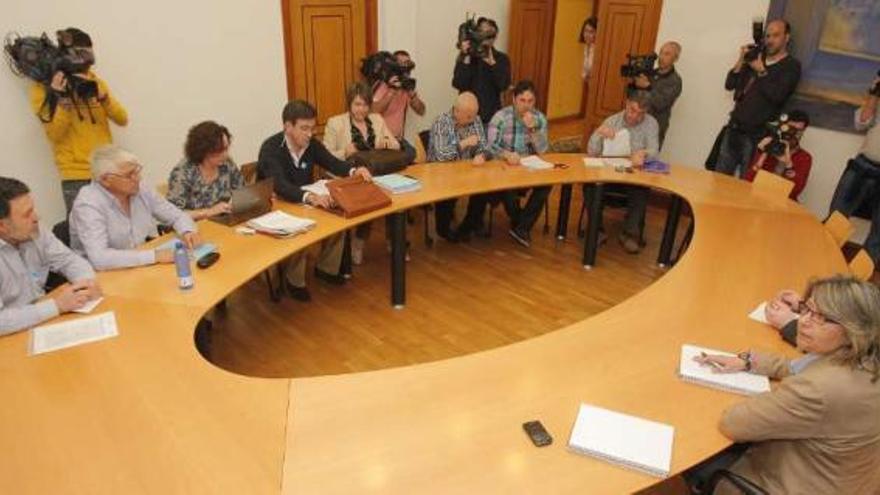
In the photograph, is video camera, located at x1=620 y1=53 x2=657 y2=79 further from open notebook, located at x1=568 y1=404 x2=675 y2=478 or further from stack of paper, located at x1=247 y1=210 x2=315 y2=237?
open notebook, located at x1=568 y1=404 x2=675 y2=478

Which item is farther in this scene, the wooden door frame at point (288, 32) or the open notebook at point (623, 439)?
the wooden door frame at point (288, 32)

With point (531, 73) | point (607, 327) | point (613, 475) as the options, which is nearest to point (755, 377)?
point (607, 327)

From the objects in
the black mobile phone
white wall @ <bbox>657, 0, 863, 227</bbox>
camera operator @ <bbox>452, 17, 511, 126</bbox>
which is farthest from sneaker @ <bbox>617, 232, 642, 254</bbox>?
the black mobile phone

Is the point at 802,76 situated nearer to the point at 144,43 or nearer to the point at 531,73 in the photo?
the point at 531,73

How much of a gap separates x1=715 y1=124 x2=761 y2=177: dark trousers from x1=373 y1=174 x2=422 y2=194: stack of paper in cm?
297

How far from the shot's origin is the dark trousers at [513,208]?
485cm

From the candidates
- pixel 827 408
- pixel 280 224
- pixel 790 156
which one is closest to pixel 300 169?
pixel 280 224

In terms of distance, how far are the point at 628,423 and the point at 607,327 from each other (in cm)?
57

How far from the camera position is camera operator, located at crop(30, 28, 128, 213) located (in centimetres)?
355

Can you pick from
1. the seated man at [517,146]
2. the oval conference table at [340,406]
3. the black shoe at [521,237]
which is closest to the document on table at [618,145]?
the seated man at [517,146]

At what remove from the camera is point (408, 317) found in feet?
12.4

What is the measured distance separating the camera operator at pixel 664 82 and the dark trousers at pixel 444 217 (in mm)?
2044

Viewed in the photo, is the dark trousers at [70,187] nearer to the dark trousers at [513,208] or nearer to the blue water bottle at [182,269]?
the blue water bottle at [182,269]

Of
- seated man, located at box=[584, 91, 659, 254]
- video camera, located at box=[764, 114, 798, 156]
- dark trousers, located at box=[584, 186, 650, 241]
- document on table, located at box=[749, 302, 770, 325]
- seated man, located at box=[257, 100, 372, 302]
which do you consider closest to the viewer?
document on table, located at box=[749, 302, 770, 325]
